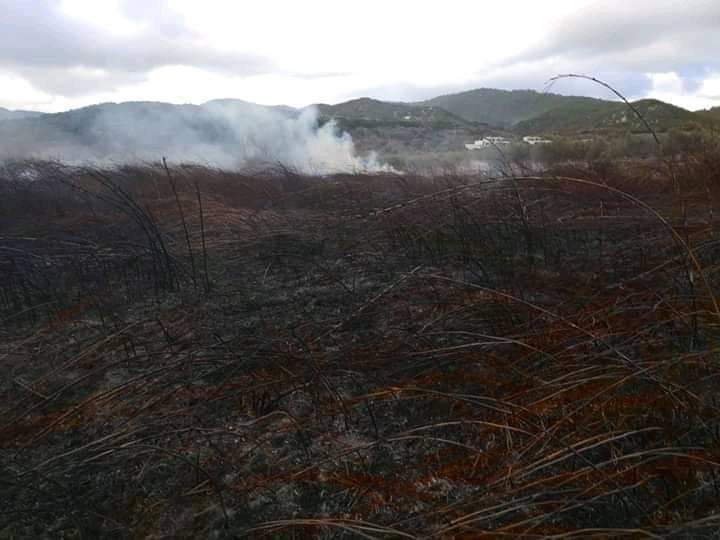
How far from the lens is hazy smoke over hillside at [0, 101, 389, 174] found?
18688mm

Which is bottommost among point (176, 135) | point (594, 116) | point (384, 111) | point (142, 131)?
point (176, 135)

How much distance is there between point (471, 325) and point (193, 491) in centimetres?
143

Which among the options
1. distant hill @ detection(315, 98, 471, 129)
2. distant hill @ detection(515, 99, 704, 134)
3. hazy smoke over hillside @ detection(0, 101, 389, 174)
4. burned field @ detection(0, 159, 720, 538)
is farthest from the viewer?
distant hill @ detection(315, 98, 471, 129)

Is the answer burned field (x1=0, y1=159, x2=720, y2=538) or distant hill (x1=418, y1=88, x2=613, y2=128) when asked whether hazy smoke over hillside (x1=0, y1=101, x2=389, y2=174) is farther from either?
distant hill (x1=418, y1=88, x2=613, y2=128)

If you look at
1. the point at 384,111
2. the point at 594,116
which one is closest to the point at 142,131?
the point at 594,116

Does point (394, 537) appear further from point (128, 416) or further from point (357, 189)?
point (357, 189)

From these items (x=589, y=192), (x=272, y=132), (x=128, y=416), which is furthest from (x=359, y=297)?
(x=272, y=132)

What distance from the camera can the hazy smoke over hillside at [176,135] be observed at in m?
18.7

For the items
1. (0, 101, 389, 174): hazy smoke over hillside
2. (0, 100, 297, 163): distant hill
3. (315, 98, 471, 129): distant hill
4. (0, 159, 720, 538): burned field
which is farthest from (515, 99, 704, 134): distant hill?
(0, 159, 720, 538): burned field

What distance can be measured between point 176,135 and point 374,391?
2011cm

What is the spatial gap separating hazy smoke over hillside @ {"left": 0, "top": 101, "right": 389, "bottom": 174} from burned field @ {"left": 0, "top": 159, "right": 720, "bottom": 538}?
13831mm

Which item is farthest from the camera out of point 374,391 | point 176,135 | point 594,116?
point 594,116

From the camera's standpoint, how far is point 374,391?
86.4 inches

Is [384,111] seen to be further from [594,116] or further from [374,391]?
[374,391]
